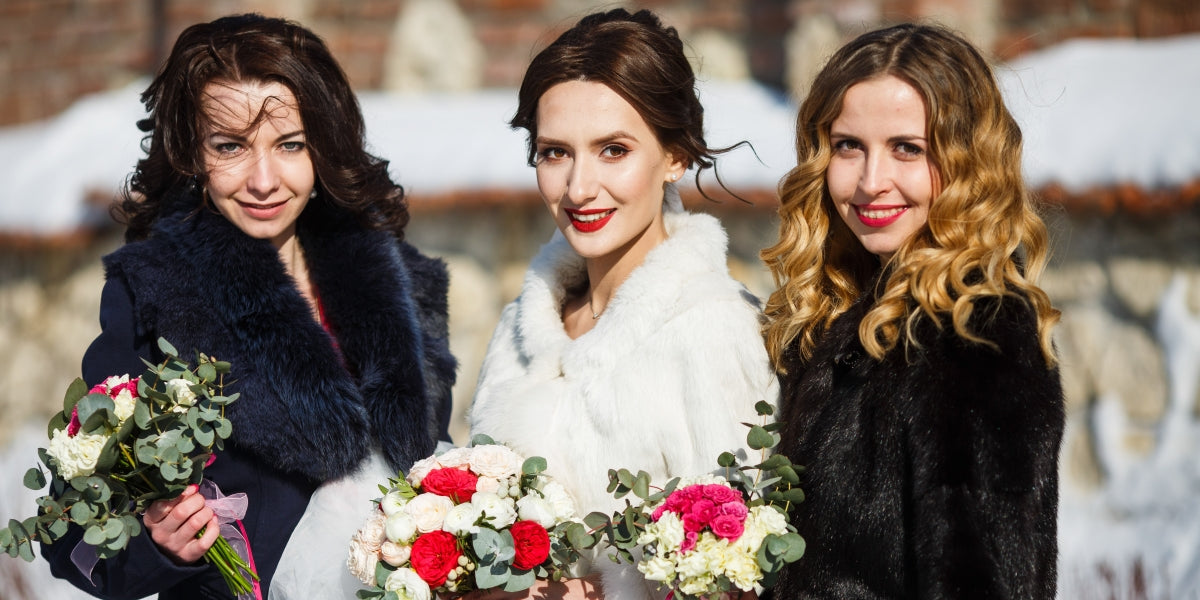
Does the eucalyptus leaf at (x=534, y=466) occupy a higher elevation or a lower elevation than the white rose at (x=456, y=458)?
higher

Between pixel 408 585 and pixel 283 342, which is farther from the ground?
pixel 283 342

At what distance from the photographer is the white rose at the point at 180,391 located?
224cm

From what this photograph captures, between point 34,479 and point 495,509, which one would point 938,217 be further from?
point 34,479

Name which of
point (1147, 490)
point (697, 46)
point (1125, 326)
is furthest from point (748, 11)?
point (1147, 490)

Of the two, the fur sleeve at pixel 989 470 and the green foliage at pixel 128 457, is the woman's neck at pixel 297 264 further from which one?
the fur sleeve at pixel 989 470

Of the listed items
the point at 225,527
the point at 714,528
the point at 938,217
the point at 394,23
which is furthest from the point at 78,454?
the point at 394,23

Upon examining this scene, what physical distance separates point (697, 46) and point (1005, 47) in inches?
53.5

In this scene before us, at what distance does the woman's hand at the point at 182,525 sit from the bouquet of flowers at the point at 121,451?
0.04 meters

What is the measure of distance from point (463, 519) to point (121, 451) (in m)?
0.70

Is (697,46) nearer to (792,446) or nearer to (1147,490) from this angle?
(1147,490)

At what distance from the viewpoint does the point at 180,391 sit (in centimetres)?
224

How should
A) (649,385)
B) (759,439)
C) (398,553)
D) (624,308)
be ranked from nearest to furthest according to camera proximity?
(759,439) → (398,553) → (649,385) → (624,308)

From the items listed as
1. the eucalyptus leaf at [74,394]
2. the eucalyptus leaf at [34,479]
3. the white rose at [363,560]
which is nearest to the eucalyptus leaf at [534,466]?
the white rose at [363,560]

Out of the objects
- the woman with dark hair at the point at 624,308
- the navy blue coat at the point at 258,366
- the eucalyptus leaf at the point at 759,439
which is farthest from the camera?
the navy blue coat at the point at 258,366
